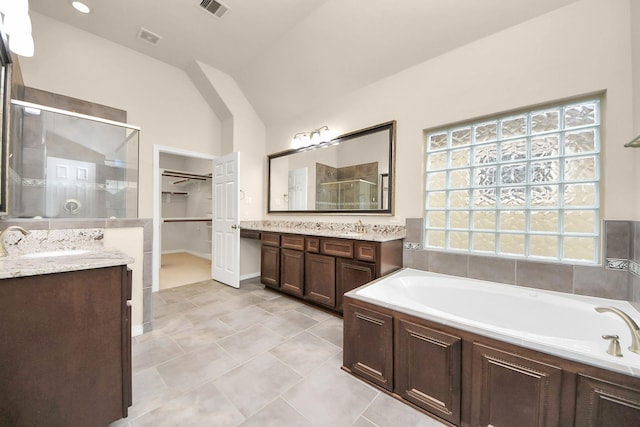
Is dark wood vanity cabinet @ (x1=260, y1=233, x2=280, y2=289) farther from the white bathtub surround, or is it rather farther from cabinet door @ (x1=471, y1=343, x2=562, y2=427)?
cabinet door @ (x1=471, y1=343, x2=562, y2=427)

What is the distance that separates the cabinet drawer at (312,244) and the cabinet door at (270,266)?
1.73 feet

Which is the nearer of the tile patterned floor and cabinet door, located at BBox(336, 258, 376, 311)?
the tile patterned floor

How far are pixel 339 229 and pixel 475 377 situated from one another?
2.12 meters

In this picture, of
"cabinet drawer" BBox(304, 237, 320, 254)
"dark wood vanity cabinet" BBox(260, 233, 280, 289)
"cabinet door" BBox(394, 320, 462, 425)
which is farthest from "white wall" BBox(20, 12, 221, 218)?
"cabinet door" BBox(394, 320, 462, 425)

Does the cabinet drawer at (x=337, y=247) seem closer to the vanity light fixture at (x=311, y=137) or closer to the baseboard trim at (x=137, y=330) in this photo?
the vanity light fixture at (x=311, y=137)

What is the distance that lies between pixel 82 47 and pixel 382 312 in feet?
14.2

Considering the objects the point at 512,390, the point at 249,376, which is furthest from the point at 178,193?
the point at 512,390

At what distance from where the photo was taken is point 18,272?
3.06 ft

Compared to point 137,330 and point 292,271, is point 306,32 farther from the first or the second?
point 137,330

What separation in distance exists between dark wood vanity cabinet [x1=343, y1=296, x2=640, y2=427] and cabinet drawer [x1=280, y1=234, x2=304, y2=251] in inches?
51.5

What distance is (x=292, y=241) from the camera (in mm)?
3008

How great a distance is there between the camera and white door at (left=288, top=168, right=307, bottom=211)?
141 inches

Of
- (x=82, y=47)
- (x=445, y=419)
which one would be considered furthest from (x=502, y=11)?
(x=82, y=47)

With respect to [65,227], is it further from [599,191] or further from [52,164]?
[599,191]
